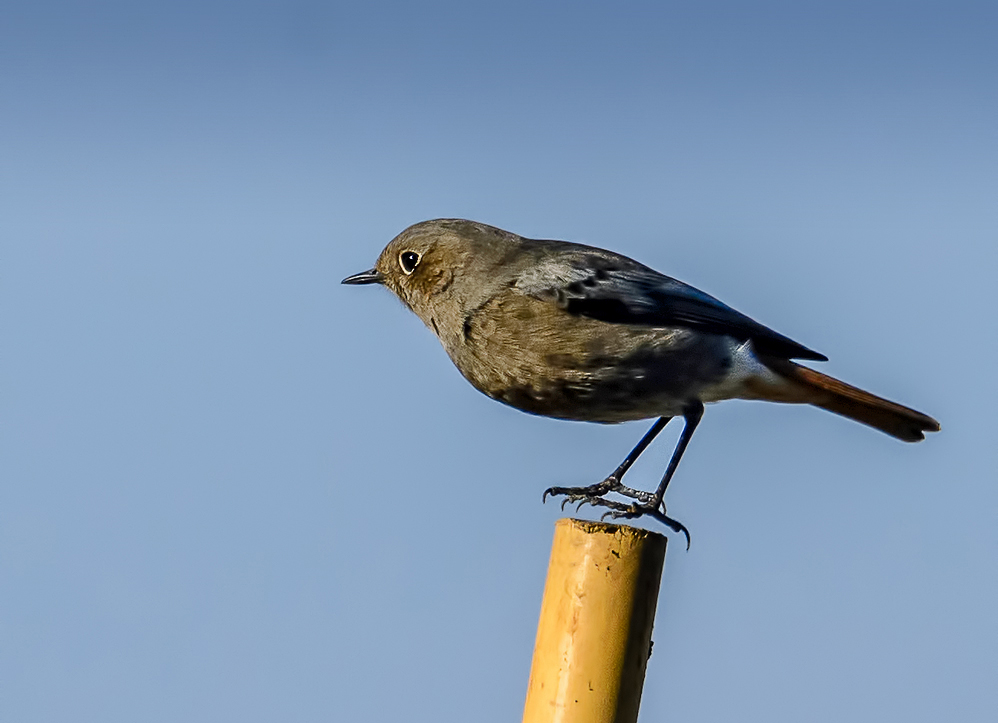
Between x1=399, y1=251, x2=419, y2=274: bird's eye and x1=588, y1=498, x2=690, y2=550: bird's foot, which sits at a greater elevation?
x1=399, y1=251, x2=419, y2=274: bird's eye

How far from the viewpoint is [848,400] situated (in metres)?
6.64

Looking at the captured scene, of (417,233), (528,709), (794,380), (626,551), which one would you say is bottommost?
(528,709)

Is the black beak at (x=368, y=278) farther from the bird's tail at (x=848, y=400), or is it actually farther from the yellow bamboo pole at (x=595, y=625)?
the yellow bamboo pole at (x=595, y=625)

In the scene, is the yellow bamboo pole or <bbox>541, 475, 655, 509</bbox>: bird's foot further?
<bbox>541, 475, 655, 509</bbox>: bird's foot

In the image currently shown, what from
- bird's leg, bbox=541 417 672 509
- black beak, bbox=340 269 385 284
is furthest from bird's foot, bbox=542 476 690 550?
black beak, bbox=340 269 385 284

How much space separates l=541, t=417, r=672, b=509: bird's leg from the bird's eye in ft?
5.06

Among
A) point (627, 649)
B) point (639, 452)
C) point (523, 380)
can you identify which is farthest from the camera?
point (639, 452)

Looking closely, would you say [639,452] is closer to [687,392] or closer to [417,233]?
[687,392]

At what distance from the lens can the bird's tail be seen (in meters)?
6.56

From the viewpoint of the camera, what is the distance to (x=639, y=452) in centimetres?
696

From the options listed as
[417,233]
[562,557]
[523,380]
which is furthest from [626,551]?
[417,233]

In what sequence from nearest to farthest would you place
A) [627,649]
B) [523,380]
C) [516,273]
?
[627,649]
[523,380]
[516,273]

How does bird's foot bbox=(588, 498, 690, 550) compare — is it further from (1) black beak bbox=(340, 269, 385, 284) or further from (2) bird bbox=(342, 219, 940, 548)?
(1) black beak bbox=(340, 269, 385, 284)

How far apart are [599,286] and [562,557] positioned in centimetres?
253
